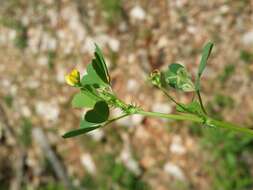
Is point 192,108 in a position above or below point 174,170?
above

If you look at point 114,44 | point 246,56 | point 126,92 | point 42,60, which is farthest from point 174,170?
point 42,60

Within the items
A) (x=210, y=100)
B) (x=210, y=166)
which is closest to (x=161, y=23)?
(x=210, y=100)

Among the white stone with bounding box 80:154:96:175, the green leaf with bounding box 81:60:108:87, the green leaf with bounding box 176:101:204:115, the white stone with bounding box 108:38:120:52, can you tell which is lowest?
the white stone with bounding box 80:154:96:175

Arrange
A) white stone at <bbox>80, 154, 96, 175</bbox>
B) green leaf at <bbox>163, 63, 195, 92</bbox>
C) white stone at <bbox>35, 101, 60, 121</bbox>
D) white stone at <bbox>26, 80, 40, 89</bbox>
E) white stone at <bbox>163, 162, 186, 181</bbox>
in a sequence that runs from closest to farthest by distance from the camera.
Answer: green leaf at <bbox>163, 63, 195, 92</bbox>
white stone at <bbox>163, 162, 186, 181</bbox>
white stone at <bbox>80, 154, 96, 175</bbox>
white stone at <bbox>35, 101, 60, 121</bbox>
white stone at <bbox>26, 80, 40, 89</bbox>

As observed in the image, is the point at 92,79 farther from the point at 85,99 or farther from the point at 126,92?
the point at 126,92

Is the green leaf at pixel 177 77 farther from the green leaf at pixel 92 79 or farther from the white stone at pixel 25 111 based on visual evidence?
the white stone at pixel 25 111

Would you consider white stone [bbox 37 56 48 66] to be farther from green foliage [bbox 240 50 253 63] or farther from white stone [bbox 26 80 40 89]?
green foliage [bbox 240 50 253 63]

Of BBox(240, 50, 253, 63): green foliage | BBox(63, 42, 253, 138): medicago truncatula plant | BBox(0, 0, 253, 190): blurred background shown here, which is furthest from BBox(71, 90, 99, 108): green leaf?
BBox(240, 50, 253, 63): green foliage
